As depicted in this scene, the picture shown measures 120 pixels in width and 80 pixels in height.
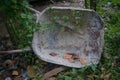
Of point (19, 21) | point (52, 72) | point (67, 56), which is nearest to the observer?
point (52, 72)

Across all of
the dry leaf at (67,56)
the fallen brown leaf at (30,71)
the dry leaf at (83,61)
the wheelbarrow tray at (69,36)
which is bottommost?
the fallen brown leaf at (30,71)

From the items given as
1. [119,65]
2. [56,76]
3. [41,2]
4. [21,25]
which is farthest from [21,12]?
[41,2]

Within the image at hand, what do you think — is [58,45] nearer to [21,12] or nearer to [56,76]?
[56,76]

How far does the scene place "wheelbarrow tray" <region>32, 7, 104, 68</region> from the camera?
3076 mm

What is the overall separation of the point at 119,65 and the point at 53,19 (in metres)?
1.06

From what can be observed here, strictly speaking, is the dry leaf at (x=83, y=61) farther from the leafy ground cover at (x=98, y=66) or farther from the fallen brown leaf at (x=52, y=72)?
the fallen brown leaf at (x=52, y=72)

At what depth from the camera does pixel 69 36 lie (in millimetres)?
3311

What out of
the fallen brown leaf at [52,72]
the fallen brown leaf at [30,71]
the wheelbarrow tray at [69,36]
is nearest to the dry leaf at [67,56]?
the wheelbarrow tray at [69,36]

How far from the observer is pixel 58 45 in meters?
3.28

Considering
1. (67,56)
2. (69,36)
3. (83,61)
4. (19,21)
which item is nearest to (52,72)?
(67,56)

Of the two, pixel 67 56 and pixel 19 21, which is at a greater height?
pixel 19 21

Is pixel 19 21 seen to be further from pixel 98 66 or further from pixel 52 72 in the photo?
pixel 98 66

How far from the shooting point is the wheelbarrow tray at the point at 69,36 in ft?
10.1

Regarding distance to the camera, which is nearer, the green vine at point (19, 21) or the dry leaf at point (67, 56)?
the green vine at point (19, 21)
